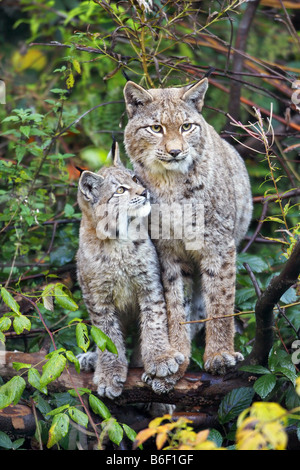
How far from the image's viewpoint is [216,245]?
188 inches

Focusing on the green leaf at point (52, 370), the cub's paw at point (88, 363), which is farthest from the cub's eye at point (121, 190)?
the green leaf at point (52, 370)

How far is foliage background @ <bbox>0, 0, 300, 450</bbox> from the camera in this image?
5039 mm

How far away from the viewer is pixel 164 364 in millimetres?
4430

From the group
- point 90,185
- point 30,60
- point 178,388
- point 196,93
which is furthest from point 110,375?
point 30,60

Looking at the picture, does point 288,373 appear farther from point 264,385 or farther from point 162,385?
point 162,385

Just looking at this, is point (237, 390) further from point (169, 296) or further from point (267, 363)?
point (169, 296)

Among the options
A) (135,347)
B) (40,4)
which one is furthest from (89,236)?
(40,4)

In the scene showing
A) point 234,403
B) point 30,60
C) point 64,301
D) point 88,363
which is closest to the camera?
point 64,301

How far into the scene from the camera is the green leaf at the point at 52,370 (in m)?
3.72

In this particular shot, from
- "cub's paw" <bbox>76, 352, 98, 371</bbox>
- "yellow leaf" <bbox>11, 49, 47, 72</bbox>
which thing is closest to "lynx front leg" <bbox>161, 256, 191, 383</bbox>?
"cub's paw" <bbox>76, 352, 98, 371</bbox>

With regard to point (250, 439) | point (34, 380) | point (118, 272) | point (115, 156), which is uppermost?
point (250, 439)

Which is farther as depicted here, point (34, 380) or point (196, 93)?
point (196, 93)

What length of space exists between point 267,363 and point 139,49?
318 cm

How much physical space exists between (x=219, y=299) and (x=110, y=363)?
3.13ft
